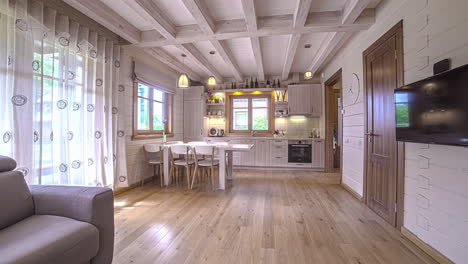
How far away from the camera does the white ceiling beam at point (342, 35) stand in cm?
233

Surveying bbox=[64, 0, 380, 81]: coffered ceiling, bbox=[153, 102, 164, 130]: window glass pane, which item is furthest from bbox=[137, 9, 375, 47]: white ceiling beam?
bbox=[153, 102, 164, 130]: window glass pane

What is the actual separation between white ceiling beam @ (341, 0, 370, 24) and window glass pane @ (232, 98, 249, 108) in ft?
12.0

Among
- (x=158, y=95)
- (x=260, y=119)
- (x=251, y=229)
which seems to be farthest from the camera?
(x=260, y=119)

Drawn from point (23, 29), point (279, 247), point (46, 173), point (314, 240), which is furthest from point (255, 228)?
point (23, 29)

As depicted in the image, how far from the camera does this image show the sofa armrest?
1302 mm

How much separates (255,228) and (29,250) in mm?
1785

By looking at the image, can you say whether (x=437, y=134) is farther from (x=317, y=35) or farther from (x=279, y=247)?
(x=317, y=35)

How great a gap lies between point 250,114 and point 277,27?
3.39 meters

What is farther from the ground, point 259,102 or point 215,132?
point 259,102

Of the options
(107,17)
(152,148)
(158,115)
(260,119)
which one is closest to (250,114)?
(260,119)

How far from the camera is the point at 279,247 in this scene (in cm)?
178

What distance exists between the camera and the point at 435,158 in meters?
1.64

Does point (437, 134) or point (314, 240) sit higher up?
point (437, 134)

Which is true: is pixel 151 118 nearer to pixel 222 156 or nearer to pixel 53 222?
pixel 222 156
